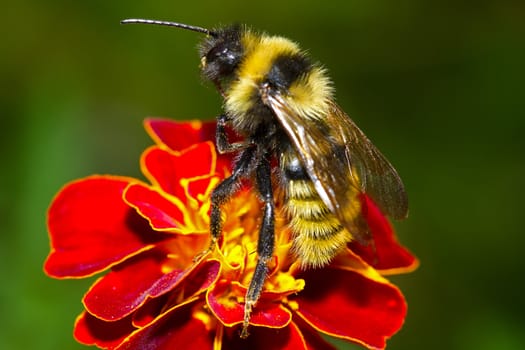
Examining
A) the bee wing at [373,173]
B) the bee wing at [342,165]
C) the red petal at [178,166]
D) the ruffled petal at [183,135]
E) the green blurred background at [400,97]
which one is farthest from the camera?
the green blurred background at [400,97]

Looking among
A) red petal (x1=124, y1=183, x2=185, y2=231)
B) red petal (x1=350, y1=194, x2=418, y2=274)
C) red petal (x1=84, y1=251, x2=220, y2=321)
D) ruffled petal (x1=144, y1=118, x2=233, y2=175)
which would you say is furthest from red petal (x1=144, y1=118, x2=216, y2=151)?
red petal (x1=350, y1=194, x2=418, y2=274)

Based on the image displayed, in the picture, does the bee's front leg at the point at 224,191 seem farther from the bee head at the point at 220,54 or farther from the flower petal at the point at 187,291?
the bee head at the point at 220,54

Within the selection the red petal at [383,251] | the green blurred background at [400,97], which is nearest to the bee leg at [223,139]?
the red petal at [383,251]

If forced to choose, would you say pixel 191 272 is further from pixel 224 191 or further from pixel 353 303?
pixel 353 303

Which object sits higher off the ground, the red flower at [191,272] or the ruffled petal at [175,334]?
the red flower at [191,272]

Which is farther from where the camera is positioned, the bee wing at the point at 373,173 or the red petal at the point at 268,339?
the bee wing at the point at 373,173

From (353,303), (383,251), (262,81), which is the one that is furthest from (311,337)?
(262,81)

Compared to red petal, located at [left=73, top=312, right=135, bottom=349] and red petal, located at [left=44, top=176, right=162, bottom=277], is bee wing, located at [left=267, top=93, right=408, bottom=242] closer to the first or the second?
red petal, located at [left=44, top=176, right=162, bottom=277]
